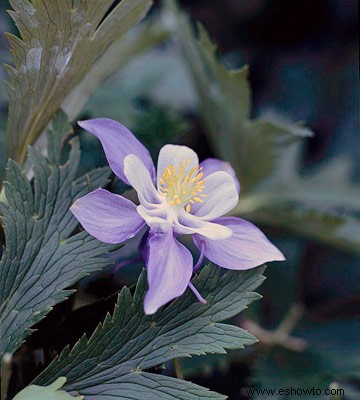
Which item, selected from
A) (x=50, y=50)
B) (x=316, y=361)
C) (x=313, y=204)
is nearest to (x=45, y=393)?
(x=50, y=50)

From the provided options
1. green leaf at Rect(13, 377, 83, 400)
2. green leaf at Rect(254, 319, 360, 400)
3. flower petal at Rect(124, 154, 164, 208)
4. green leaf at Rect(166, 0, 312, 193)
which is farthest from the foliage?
green leaf at Rect(13, 377, 83, 400)

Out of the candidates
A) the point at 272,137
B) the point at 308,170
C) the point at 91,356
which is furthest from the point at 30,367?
the point at 308,170

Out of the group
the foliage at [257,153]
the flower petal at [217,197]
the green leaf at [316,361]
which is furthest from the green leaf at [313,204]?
the flower petal at [217,197]

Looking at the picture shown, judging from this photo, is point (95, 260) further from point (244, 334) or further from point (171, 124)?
point (171, 124)

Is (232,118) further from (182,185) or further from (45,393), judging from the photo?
(45,393)

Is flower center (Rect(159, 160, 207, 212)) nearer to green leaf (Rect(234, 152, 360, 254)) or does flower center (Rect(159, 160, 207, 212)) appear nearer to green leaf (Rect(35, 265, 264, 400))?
green leaf (Rect(35, 265, 264, 400))

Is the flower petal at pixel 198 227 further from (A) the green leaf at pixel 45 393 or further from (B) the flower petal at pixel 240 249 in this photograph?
(A) the green leaf at pixel 45 393
